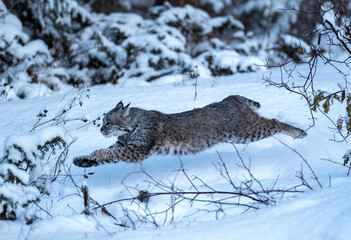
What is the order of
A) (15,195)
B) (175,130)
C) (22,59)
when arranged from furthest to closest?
1. (22,59)
2. (175,130)
3. (15,195)

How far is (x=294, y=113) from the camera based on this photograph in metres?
6.17

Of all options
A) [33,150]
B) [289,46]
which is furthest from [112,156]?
[289,46]

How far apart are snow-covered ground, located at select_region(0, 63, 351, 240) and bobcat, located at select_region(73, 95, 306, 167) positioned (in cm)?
25

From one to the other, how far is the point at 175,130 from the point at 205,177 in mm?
651

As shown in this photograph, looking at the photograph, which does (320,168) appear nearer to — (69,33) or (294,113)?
(294,113)

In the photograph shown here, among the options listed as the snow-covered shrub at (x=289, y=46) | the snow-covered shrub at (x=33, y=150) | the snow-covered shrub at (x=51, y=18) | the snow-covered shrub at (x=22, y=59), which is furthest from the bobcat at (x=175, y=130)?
the snow-covered shrub at (x=289, y=46)

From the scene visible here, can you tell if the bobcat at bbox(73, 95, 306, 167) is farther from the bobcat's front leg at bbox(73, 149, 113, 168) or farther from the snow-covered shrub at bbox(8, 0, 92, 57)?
the snow-covered shrub at bbox(8, 0, 92, 57)

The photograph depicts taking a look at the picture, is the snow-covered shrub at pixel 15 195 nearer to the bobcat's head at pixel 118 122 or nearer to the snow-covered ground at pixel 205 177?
the snow-covered ground at pixel 205 177

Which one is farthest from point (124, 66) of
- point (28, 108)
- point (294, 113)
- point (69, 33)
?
point (294, 113)

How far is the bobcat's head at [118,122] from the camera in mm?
5234

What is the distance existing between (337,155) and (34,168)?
11.1 ft

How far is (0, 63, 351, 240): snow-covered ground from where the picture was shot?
9.80 feet

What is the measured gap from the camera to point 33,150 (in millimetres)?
4184

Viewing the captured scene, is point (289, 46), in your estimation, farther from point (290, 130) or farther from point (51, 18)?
point (290, 130)
